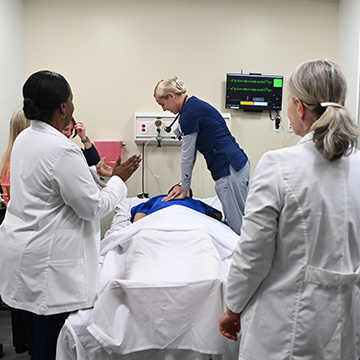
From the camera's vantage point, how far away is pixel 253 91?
347cm

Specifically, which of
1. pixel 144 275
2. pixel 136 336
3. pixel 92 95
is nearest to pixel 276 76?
pixel 92 95

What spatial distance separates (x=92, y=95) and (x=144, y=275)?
2390mm

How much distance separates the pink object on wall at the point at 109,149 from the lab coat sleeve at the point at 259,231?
8.18 ft

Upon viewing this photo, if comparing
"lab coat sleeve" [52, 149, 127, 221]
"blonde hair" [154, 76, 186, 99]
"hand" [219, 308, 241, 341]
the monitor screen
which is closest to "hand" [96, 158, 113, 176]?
"lab coat sleeve" [52, 149, 127, 221]

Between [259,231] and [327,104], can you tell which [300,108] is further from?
[259,231]

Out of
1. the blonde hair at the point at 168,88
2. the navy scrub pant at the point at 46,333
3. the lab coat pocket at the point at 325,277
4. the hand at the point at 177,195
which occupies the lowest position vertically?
the navy scrub pant at the point at 46,333

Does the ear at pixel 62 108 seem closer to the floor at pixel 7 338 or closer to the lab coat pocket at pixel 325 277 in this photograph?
the lab coat pocket at pixel 325 277

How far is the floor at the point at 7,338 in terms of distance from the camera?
1967mm

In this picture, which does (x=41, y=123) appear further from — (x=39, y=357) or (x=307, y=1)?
(x=307, y=1)

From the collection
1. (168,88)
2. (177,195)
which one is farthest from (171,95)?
(177,195)

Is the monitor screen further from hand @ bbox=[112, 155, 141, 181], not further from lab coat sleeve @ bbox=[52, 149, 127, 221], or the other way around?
lab coat sleeve @ bbox=[52, 149, 127, 221]

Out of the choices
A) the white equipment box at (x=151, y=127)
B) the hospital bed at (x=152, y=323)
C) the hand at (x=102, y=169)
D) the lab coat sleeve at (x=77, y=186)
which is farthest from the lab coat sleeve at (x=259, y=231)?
the white equipment box at (x=151, y=127)

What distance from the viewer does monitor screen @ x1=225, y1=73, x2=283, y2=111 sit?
345 centimetres

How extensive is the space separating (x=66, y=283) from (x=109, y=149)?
2169 millimetres
